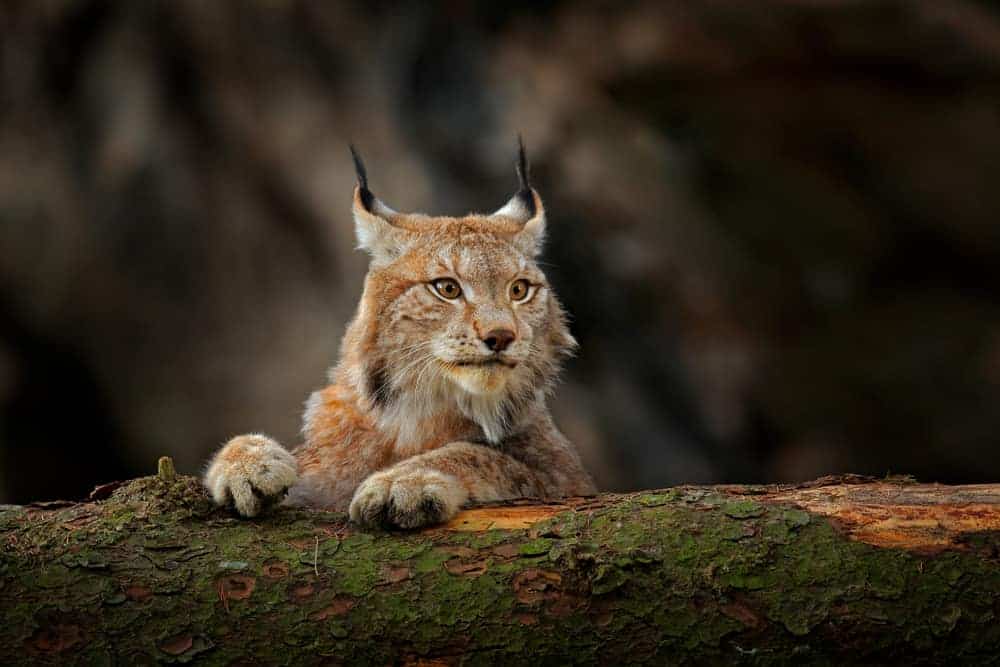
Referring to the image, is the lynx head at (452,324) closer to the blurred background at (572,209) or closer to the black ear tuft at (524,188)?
the black ear tuft at (524,188)

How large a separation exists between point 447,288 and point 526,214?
2.39 ft

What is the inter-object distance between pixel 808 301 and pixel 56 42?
5.78 meters

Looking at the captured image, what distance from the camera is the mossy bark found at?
3115 mm

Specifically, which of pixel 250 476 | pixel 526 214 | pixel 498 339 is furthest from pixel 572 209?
pixel 250 476

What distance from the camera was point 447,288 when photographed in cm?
457

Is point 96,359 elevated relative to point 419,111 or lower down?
lower down

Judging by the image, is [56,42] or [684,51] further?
[56,42]

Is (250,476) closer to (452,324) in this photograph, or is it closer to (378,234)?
(452,324)

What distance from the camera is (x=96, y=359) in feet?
27.6

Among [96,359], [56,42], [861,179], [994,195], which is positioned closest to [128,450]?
[96,359]

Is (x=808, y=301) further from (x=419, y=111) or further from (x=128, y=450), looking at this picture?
(x=128, y=450)

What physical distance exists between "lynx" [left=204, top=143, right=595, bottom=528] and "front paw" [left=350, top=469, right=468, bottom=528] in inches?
14.5

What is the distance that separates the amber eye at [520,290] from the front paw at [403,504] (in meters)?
1.17

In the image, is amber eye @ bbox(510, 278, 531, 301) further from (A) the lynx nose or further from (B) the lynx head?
(A) the lynx nose
